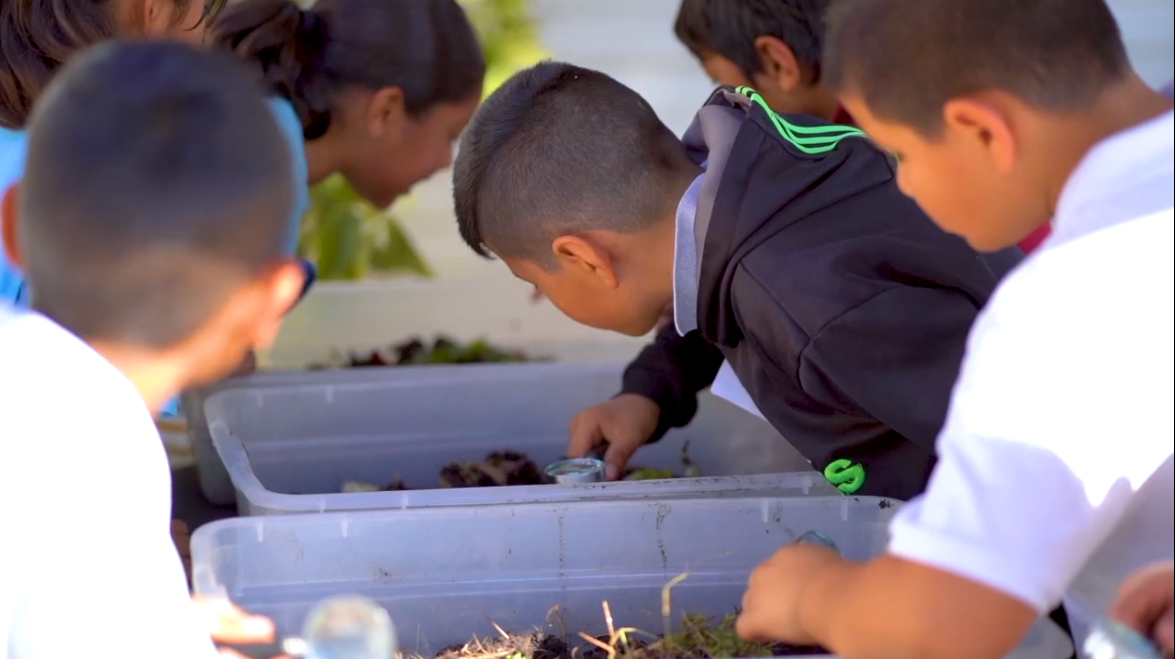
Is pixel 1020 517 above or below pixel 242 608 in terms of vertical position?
above

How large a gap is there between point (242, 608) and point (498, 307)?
192 centimetres

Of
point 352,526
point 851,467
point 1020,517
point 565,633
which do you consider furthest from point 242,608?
point 1020,517

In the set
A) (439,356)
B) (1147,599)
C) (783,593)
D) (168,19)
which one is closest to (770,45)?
(439,356)

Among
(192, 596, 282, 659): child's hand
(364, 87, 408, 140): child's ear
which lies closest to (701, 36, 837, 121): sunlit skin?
(364, 87, 408, 140): child's ear

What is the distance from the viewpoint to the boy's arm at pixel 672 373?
216cm

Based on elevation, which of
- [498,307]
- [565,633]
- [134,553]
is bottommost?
[498,307]

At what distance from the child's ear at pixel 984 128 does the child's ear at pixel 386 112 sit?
5.09 feet

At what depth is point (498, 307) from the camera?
11.1 feet

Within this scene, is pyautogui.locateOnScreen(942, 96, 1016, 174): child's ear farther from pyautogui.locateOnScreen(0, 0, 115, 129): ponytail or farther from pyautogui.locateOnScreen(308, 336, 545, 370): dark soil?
pyautogui.locateOnScreen(308, 336, 545, 370): dark soil

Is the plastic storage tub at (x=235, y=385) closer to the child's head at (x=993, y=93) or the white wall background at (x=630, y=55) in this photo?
the child's head at (x=993, y=93)

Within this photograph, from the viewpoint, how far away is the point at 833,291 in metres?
1.56

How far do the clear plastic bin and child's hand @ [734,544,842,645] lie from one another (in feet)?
3.13

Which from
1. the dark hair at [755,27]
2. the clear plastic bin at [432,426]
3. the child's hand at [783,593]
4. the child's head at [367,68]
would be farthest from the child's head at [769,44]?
the child's hand at [783,593]

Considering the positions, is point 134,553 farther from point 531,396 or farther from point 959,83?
point 531,396
